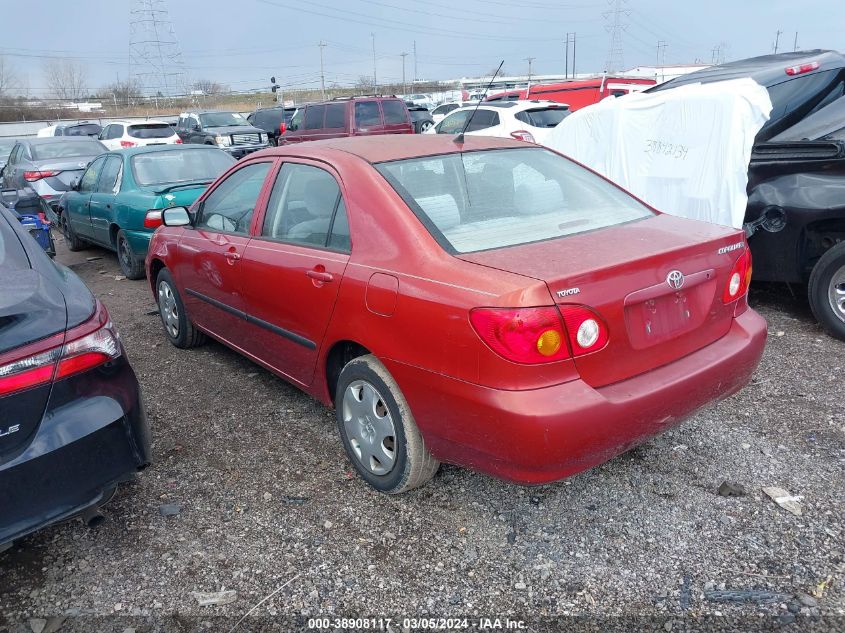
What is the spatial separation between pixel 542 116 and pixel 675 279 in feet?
37.8

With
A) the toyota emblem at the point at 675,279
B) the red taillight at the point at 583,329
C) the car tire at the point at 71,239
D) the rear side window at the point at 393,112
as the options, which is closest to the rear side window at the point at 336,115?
the rear side window at the point at 393,112

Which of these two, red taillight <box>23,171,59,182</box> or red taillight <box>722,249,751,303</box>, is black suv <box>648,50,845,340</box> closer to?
red taillight <box>722,249,751,303</box>

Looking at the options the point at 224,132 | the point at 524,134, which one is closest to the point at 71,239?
the point at 524,134

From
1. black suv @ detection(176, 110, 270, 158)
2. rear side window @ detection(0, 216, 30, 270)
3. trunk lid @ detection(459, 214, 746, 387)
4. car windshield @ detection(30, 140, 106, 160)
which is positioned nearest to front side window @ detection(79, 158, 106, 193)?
car windshield @ detection(30, 140, 106, 160)

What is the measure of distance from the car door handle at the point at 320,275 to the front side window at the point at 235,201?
2.94ft

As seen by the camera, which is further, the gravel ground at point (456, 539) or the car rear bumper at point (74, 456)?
the gravel ground at point (456, 539)

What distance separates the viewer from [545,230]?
3.01m

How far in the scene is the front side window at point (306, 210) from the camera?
3252 millimetres

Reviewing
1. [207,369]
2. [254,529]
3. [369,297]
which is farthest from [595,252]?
[207,369]

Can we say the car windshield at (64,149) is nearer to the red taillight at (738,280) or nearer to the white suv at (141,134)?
the white suv at (141,134)

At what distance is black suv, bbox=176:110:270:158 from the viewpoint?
19203 millimetres

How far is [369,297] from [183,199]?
16.1ft

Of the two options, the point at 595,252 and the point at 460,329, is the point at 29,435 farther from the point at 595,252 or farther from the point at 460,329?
the point at 595,252

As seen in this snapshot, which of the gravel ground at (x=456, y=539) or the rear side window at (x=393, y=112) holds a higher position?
the rear side window at (x=393, y=112)
